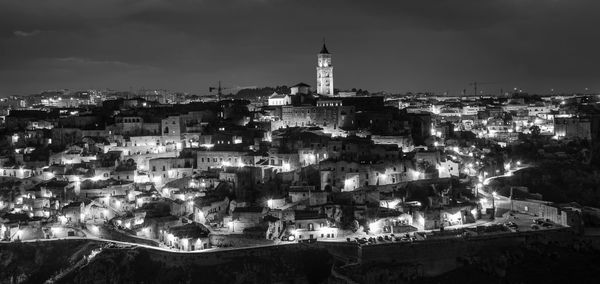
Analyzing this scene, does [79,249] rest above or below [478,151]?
below

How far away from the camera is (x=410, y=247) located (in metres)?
27.6

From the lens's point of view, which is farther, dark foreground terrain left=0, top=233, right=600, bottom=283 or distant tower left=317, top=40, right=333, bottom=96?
distant tower left=317, top=40, right=333, bottom=96

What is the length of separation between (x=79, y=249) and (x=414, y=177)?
1962cm

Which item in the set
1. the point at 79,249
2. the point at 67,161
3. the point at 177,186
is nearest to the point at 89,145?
the point at 67,161

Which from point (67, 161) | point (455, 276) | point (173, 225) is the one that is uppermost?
point (67, 161)

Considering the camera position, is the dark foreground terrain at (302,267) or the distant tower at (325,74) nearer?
the dark foreground terrain at (302,267)

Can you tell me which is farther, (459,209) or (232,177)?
(232,177)

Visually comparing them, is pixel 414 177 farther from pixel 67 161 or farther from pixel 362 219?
pixel 67 161

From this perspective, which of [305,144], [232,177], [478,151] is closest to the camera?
[232,177]

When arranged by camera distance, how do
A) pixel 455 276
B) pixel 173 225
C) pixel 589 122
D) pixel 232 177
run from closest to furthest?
pixel 455 276 → pixel 173 225 → pixel 232 177 → pixel 589 122

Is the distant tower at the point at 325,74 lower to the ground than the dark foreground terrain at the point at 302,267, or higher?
higher

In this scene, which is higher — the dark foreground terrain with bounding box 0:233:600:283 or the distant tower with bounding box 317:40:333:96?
the distant tower with bounding box 317:40:333:96

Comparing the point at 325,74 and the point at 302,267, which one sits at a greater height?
the point at 325,74

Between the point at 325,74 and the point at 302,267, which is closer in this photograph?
the point at 302,267
